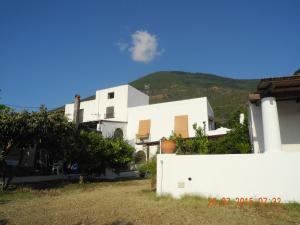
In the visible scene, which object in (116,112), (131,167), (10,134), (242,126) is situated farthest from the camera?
(116,112)

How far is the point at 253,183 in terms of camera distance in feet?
31.4

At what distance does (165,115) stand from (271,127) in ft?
67.2

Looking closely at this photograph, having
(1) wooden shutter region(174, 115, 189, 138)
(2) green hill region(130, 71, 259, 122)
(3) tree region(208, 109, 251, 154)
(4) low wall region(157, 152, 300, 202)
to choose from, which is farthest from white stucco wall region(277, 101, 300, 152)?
(2) green hill region(130, 71, 259, 122)

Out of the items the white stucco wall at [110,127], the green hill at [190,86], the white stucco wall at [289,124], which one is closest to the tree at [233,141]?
the white stucco wall at [289,124]

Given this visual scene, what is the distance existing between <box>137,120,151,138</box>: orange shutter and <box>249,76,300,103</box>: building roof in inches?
802

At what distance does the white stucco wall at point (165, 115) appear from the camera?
28.2 m

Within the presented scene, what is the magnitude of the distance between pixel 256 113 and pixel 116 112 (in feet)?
78.9

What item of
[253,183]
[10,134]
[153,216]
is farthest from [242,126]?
[10,134]

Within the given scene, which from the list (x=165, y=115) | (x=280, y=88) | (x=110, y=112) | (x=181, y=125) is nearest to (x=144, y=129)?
(x=165, y=115)

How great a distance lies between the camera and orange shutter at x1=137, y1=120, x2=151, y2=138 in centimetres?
3033

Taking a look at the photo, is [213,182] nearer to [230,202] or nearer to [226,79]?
[230,202]

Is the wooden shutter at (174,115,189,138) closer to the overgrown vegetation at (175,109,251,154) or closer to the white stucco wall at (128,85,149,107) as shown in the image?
the white stucco wall at (128,85,149,107)
